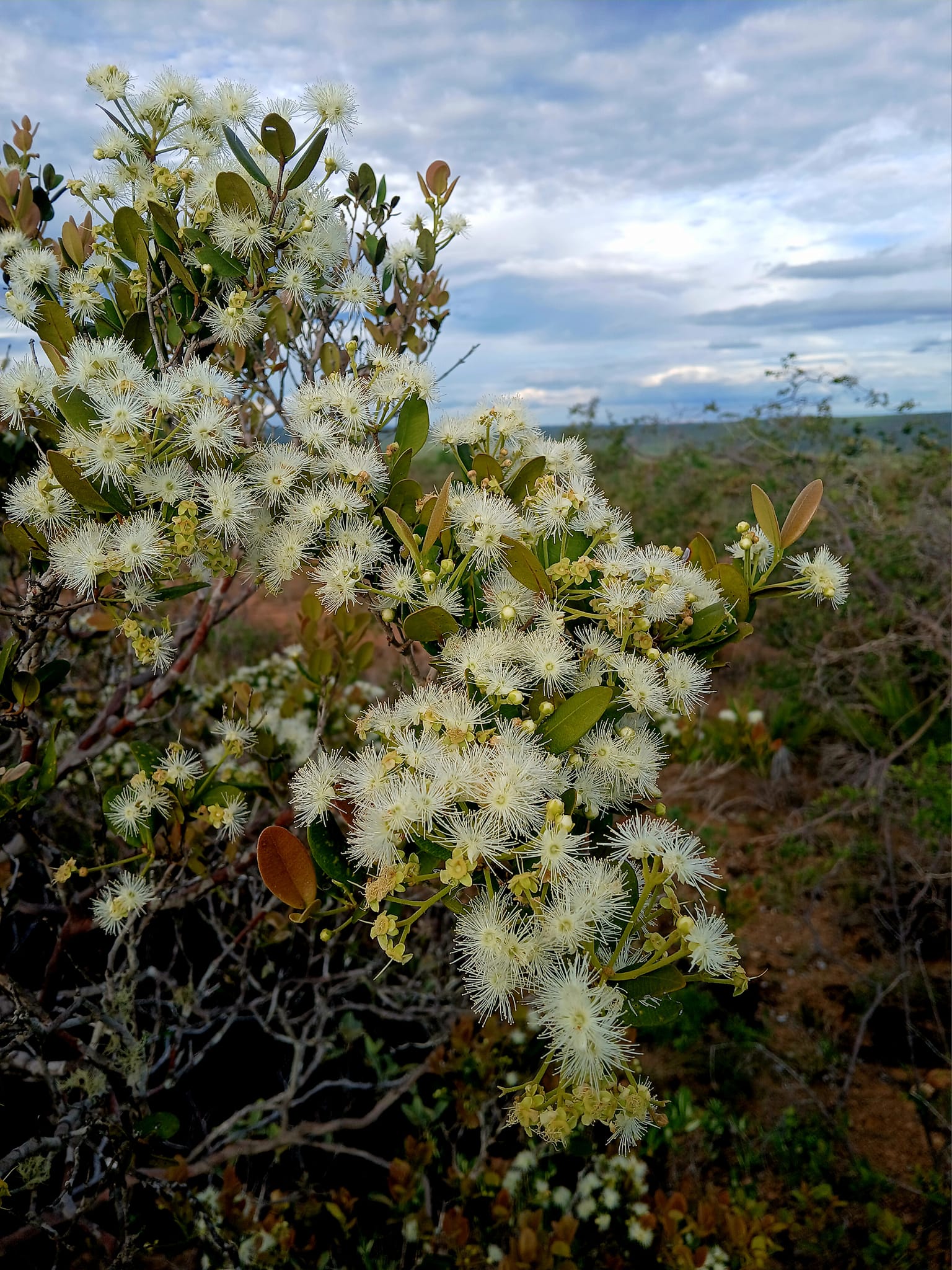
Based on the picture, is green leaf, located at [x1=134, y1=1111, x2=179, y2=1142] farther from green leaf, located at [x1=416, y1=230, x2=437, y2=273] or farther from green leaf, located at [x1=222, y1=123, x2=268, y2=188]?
green leaf, located at [x1=416, y1=230, x2=437, y2=273]

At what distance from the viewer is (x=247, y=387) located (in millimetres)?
1440

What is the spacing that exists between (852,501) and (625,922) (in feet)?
17.9

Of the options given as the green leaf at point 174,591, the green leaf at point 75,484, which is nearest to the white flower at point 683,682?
the green leaf at point 174,591

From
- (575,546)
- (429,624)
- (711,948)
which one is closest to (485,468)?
(575,546)

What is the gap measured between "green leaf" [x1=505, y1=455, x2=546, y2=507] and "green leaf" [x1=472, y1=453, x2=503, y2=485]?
0.03m

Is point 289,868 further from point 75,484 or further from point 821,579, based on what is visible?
point 821,579

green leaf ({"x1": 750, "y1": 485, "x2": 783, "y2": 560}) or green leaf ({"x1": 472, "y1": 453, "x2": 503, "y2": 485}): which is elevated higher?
green leaf ({"x1": 472, "y1": 453, "x2": 503, "y2": 485})

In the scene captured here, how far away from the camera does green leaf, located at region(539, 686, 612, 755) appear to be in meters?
0.97

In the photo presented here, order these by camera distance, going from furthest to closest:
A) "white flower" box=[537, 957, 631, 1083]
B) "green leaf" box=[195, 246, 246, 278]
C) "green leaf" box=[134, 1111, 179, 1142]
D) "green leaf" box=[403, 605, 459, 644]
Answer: "green leaf" box=[134, 1111, 179, 1142]
"green leaf" box=[195, 246, 246, 278]
"green leaf" box=[403, 605, 459, 644]
"white flower" box=[537, 957, 631, 1083]

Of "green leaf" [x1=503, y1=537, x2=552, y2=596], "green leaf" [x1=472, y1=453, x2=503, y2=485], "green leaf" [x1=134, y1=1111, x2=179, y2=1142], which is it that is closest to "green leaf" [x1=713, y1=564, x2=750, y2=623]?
"green leaf" [x1=503, y1=537, x2=552, y2=596]

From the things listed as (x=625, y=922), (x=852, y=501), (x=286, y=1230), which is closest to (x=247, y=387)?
(x=625, y=922)

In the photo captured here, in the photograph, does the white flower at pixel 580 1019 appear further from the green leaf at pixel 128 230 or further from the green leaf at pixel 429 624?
the green leaf at pixel 128 230

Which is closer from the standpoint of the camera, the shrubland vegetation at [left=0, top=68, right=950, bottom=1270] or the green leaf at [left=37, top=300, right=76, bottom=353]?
the shrubland vegetation at [left=0, top=68, right=950, bottom=1270]

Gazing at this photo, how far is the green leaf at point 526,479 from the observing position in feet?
4.03
